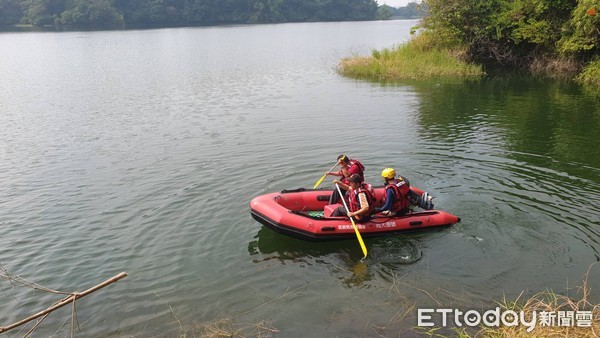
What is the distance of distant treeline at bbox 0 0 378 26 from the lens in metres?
84.4

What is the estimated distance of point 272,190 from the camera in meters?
11.0

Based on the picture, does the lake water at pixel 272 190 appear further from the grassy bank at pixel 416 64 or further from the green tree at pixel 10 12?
the green tree at pixel 10 12

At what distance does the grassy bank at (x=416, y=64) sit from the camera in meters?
25.5

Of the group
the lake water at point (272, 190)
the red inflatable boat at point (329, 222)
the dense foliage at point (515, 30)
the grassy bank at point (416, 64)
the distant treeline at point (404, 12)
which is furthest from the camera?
the distant treeline at point (404, 12)

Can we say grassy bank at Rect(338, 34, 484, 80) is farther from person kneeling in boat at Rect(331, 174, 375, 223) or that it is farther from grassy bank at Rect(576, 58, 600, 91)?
person kneeling in boat at Rect(331, 174, 375, 223)

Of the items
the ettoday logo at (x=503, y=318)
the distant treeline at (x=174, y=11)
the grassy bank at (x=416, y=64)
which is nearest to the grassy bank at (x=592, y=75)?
the grassy bank at (x=416, y=64)

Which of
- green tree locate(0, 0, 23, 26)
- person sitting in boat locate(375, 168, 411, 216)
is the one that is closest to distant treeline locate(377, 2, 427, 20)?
person sitting in boat locate(375, 168, 411, 216)

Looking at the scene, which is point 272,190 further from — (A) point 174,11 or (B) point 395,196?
(A) point 174,11

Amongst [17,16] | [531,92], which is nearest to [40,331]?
[531,92]

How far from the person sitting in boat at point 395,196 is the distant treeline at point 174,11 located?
89989 millimetres

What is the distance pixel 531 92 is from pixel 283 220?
17893 millimetres

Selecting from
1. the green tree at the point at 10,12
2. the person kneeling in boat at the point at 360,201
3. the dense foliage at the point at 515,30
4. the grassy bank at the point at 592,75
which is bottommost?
the person kneeling in boat at the point at 360,201

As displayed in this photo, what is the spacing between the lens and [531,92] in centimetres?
2175

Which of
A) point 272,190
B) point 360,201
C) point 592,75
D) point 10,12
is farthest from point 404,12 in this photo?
point 360,201
